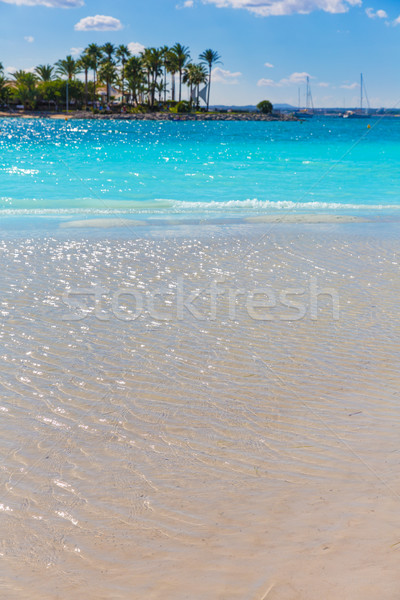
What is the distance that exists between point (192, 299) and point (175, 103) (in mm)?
118864

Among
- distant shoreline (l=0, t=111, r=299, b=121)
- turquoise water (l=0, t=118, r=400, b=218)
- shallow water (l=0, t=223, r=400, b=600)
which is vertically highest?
distant shoreline (l=0, t=111, r=299, b=121)

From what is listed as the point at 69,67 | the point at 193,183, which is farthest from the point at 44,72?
the point at 193,183

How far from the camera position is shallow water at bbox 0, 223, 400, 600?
9.53ft

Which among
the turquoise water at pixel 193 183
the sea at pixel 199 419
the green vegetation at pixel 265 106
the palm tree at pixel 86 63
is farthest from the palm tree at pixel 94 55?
the sea at pixel 199 419

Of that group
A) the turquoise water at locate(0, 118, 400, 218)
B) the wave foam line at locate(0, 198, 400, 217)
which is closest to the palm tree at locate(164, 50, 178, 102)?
the turquoise water at locate(0, 118, 400, 218)

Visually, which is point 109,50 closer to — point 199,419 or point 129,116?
point 129,116

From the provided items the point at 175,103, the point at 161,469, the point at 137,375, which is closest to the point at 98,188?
the point at 137,375

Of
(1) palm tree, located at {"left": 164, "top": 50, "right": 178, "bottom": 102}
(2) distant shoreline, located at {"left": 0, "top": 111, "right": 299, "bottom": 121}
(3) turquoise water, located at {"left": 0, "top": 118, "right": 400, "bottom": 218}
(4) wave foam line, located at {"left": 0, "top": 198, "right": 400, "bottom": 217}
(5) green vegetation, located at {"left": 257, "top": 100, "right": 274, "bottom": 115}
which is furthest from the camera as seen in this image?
(5) green vegetation, located at {"left": 257, "top": 100, "right": 274, "bottom": 115}

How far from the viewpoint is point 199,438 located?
4.17 m

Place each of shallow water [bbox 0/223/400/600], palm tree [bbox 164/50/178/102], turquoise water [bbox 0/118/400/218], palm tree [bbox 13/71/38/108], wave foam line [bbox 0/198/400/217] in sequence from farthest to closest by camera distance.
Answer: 1. palm tree [bbox 164/50/178/102]
2. palm tree [bbox 13/71/38/108]
3. turquoise water [bbox 0/118/400/218]
4. wave foam line [bbox 0/198/400/217]
5. shallow water [bbox 0/223/400/600]

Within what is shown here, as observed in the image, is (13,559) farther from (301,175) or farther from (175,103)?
(175,103)

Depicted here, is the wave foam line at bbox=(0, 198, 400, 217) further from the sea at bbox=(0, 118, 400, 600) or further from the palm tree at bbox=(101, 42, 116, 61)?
the palm tree at bbox=(101, 42, 116, 61)

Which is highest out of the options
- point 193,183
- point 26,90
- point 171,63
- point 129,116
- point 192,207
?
point 171,63

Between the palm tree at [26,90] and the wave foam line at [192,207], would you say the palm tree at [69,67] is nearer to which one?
the palm tree at [26,90]
